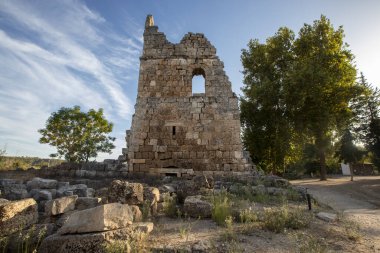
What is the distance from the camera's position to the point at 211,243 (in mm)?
3689

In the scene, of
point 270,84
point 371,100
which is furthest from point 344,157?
point 270,84

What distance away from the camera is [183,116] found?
34.9 feet

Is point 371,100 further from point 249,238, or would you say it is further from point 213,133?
point 249,238

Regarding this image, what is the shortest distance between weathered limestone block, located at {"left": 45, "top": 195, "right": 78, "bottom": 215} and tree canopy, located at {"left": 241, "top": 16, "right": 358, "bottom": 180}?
16966 mm

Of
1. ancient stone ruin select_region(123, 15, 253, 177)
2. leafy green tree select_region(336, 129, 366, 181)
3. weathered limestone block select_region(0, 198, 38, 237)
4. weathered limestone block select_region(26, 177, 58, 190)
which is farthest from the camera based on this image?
leafy green tree select_region(336, 129, 366, 181)

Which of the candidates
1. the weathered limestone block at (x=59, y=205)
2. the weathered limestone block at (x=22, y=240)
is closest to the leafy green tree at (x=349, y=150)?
the weathered limestone block at (x=59, y=205)

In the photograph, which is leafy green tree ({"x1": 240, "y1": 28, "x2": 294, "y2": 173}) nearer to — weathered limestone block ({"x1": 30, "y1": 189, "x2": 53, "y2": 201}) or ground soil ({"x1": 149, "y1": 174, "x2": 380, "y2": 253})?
ground soil ({"x1": 149, "y1": 174, "x2": 380, "y2": 253})

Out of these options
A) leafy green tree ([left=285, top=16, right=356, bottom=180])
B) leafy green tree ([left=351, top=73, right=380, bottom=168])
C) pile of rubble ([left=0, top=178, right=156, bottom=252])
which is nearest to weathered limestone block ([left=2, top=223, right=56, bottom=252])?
pile of rubble ([left=0, top=178, right=156, bottom=252])

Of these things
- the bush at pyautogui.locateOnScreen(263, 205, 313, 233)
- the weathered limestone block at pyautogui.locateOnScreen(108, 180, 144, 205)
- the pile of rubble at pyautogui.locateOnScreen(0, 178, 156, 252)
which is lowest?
the bush at pyautogui.locateOnScreen(263, 205, 313, 233)

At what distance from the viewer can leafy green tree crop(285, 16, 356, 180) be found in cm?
1786

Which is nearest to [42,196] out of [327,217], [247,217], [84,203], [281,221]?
[84,203]

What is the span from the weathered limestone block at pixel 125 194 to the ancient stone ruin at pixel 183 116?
14.8 feet

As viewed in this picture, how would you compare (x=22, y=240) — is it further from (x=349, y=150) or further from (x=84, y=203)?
(x=349, y=150)

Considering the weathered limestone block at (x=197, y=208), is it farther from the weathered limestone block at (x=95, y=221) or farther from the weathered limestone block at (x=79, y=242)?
the weathered limestone block at (x=79, y=242)
